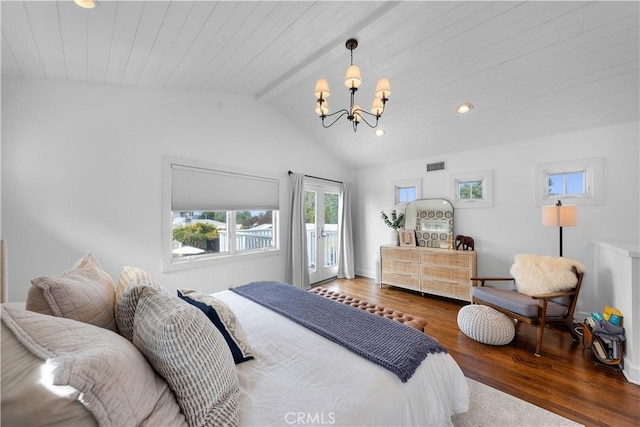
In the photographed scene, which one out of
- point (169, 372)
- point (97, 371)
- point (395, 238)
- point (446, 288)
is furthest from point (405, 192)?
point (97, 371)

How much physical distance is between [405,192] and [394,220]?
22.2 inches

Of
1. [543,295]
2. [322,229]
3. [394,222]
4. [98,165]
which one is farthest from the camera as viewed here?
[322,229]

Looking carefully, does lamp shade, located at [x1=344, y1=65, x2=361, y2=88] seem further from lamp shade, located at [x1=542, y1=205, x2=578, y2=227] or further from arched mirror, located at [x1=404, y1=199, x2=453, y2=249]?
arched mirror, located at [x1=404, y1=199, x2=453, y2=249]

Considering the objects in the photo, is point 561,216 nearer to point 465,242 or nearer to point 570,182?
point 570,182

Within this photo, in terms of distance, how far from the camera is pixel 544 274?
98.7 inches

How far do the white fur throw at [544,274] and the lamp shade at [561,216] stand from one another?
439 mm

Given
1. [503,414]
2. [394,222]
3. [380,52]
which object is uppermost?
[380,52]

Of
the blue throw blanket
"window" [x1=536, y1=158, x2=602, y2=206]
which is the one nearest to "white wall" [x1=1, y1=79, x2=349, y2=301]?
the blue throw blanket

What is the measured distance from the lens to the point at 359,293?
13.7 ft

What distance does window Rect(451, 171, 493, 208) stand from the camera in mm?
3789

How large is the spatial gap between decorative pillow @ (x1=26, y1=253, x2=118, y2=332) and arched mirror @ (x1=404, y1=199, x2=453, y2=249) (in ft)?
13.7

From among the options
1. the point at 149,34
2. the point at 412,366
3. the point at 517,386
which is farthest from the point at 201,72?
the point at 517,386

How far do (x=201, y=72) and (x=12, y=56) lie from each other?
4.20ft

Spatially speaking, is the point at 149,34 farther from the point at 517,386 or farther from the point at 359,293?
the point at 359,293
